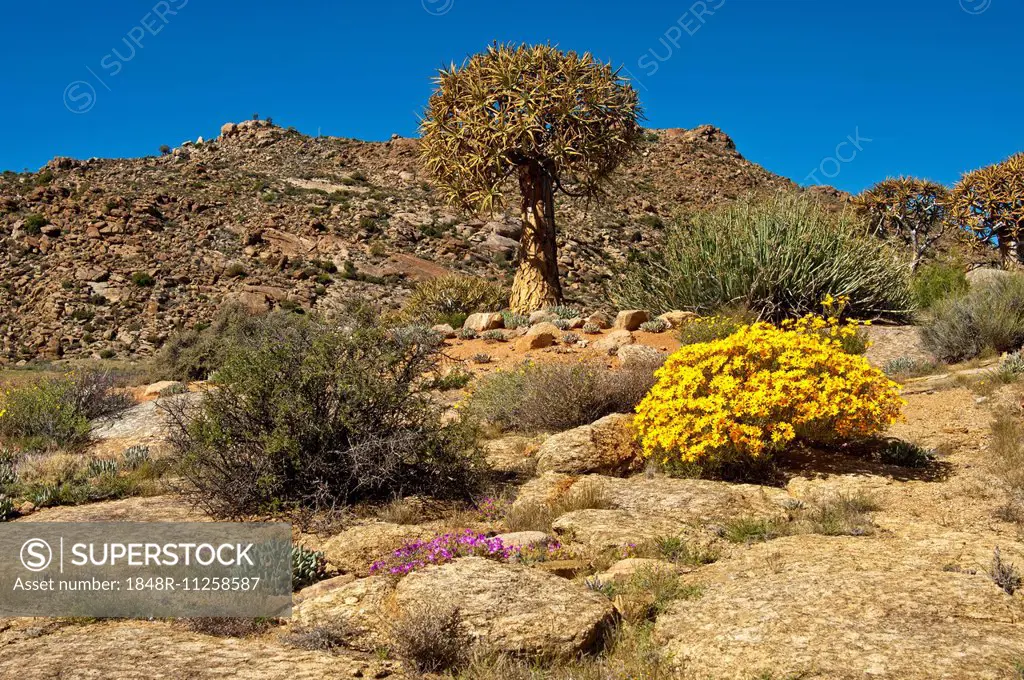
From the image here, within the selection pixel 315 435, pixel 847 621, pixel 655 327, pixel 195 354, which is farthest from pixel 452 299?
pixel 847 621

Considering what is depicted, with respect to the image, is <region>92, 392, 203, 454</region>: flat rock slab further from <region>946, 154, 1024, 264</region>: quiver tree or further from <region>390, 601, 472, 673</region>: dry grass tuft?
<region>946, 154, 1024, 264</region>: quiver tree

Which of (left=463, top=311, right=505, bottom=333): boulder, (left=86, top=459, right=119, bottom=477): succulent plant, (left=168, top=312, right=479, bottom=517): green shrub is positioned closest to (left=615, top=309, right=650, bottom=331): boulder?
(left=463, top=311, right=505, bottom=333): boulder

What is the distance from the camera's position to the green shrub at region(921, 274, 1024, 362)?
1039cm

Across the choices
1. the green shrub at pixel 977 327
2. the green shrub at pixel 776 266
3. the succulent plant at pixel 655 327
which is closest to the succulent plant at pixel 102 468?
the succulent plant at pixel 655 327

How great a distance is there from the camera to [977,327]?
34.4 feet

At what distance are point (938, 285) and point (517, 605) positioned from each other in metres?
13.7

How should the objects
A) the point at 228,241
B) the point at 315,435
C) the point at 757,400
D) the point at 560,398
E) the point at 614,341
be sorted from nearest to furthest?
the point at 315,435, the point at 757,400, the point at 560,398, the point at 614,341, the point at 228,241

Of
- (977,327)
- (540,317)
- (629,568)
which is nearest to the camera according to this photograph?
(629,568)

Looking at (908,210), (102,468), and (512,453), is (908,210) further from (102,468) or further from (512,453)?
(102,468)

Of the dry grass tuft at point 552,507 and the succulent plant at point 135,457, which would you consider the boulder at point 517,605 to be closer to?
the dry grass tuft at point 552,507

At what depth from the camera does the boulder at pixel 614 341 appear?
36.8 feet

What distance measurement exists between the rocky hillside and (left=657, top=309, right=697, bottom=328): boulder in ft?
16.2

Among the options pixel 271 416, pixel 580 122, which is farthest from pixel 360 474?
pixel 580 122

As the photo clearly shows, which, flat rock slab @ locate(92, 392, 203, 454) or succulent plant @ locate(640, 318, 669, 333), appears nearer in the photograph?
flat rock slab @ locate(92, 392, 203, 454)
